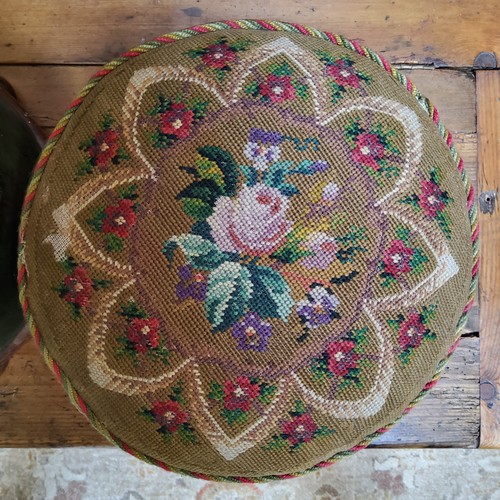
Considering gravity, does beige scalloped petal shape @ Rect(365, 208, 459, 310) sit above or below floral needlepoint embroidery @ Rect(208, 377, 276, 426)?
above

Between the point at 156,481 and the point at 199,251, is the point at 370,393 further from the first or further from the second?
the point at 156,481

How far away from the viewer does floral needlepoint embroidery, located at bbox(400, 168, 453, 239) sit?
69 centimetres

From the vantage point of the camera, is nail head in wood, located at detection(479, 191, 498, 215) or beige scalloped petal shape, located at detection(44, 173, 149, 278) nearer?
beige scalloped petal shape, located at detection(44, 173, 149, 278)

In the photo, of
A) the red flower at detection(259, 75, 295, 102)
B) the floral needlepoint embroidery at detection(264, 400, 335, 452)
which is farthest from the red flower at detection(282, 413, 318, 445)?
the red flower at detection(259, 75, 295, 102)

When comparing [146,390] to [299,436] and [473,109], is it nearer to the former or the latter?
[299,436]

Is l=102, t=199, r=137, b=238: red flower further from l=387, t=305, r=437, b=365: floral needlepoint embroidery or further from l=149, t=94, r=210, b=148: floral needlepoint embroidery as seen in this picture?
l=387, t=305, r=437, b=365: floral needlepoint embroidery

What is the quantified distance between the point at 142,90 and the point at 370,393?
0.43m

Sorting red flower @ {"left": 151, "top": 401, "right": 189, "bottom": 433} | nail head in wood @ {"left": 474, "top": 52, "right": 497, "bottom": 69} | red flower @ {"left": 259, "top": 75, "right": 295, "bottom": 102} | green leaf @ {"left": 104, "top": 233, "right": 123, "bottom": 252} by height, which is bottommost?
red flower @ {"left": 151, "top": 401, "right": 189, "bottom": 433}

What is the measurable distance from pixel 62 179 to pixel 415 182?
40cm

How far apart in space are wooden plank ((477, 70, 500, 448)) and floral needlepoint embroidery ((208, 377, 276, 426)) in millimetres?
562

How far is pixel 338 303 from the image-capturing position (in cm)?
65

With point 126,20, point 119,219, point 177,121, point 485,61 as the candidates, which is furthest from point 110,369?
point 485,61

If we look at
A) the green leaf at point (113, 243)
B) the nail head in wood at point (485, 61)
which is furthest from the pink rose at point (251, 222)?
the nail head in wood at point (485, 61)

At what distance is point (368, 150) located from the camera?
2.22 feet
